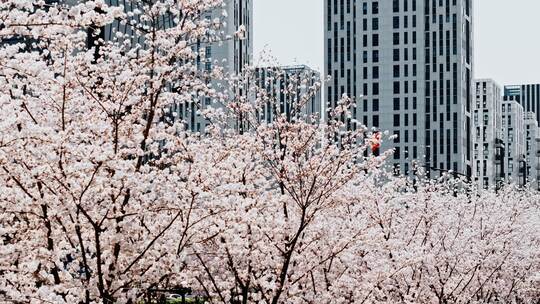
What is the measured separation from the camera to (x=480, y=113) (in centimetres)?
19062

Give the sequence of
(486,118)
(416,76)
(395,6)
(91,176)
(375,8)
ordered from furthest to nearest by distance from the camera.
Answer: (486,118), (375,8), (395,6), (416,76), (91,176)

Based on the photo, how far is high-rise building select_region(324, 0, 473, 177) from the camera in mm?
129625

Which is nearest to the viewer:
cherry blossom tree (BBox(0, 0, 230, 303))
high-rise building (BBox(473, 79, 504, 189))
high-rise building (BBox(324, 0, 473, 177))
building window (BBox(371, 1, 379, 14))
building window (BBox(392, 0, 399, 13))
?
cherry blossom tree (BBox(0, 0, 230, 303))

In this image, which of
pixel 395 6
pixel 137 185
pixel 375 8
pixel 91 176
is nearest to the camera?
pixel 91 176

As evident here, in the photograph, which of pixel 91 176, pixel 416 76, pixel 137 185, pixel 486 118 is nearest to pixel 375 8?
pixel 416 76

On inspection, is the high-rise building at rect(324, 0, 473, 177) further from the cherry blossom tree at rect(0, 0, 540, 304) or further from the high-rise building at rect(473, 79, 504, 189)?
the cherry blossom tree at rect(0, 0, 540, 304)

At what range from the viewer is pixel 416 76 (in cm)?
13050

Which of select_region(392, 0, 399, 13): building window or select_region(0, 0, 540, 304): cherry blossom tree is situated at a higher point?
select_region(392, 0, 399, 13): building window

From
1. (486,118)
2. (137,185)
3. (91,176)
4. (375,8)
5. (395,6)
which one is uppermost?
(395,6)

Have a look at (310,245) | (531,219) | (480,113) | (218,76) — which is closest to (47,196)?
(218,76)

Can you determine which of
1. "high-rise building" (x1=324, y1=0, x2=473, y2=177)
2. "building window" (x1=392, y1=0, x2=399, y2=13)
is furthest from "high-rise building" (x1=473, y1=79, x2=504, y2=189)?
"building window" (x1=392, y1=0, x2=399, y2=13)

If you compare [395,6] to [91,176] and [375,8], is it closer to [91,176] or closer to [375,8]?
[375,8]

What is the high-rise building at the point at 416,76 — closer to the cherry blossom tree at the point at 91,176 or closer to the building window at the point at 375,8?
the building window at the point at 375,8

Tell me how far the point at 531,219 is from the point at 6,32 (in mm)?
29673
